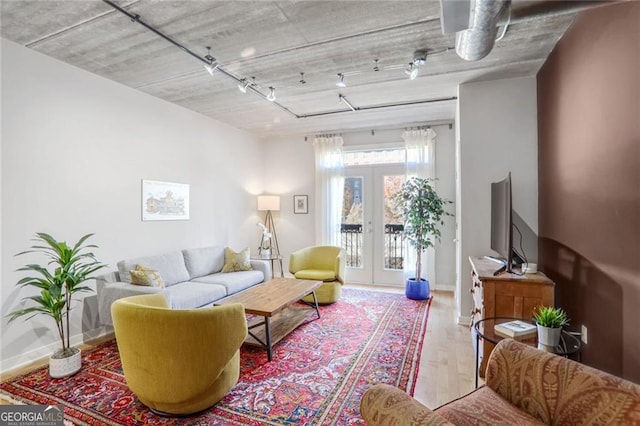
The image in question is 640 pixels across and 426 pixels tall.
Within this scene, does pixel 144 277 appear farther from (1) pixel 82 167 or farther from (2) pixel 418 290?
(2) pixel 418 290

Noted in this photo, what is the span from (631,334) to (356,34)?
108 inches

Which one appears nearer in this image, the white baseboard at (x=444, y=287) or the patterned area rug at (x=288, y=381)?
the patterned area rug at (x=288, y=381)

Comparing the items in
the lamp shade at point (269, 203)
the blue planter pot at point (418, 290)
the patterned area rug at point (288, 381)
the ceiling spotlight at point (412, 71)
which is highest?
the ceiling spotlight at point (412, 71)

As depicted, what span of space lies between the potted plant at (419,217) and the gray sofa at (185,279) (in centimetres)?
229

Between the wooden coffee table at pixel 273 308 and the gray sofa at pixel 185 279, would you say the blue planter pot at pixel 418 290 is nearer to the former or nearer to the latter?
the wooden coffee table at pixel 273 308

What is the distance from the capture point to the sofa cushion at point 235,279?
13.1 feet

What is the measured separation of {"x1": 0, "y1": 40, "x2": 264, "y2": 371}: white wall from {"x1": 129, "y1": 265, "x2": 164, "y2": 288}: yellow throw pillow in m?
0.46

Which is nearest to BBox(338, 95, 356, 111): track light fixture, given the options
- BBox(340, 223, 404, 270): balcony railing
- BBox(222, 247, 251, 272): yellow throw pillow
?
BBox(340, 223, 404, 270): balcony railing

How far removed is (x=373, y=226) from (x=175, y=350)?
14.0ft

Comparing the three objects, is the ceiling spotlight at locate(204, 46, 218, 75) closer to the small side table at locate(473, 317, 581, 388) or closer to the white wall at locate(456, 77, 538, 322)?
the white wall at locate(456, 77, 538, 322)

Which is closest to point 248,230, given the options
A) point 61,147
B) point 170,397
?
point 61,147

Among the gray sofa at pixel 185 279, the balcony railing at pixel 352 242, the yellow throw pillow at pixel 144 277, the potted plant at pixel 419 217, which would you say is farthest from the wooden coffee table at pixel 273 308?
the balcony railing at pixel 352 242

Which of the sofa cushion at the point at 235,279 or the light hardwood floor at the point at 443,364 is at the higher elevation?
the sofa cushion at the point at 235,279

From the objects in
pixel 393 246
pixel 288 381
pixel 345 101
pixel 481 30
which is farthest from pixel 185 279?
pixel 481 30
